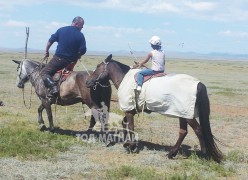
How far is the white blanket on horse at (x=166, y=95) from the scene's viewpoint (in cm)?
969

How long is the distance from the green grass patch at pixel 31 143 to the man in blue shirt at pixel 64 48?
146cm

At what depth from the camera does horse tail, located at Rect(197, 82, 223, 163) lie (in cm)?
967

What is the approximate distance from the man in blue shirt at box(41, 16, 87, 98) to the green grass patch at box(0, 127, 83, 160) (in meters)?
1.46

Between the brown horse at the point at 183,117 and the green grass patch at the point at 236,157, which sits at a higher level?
the brown horse at the point at 183,117

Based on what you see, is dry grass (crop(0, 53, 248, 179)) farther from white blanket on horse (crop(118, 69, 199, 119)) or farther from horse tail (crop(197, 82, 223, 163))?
white blanket on horse (crop(118, 69, 199, 119))

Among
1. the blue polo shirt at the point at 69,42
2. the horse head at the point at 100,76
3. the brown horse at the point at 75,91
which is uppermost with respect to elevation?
the blue polo shirt at the point at 69,42

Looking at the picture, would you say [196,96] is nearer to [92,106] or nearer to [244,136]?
[92,106]

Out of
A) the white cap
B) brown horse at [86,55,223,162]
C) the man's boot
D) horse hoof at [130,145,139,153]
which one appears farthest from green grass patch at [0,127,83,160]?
the white cap

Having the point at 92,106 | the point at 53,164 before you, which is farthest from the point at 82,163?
the point at 92,106

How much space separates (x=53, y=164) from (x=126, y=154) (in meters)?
2.25

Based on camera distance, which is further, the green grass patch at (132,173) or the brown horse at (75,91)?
the brown horse at (75,91)

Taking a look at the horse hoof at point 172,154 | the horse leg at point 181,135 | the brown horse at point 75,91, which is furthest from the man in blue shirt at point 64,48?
the horse hoof at point 172,154

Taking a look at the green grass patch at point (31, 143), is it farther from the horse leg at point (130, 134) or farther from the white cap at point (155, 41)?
the white cap at point (155, 41)

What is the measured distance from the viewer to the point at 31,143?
37.0 feet
